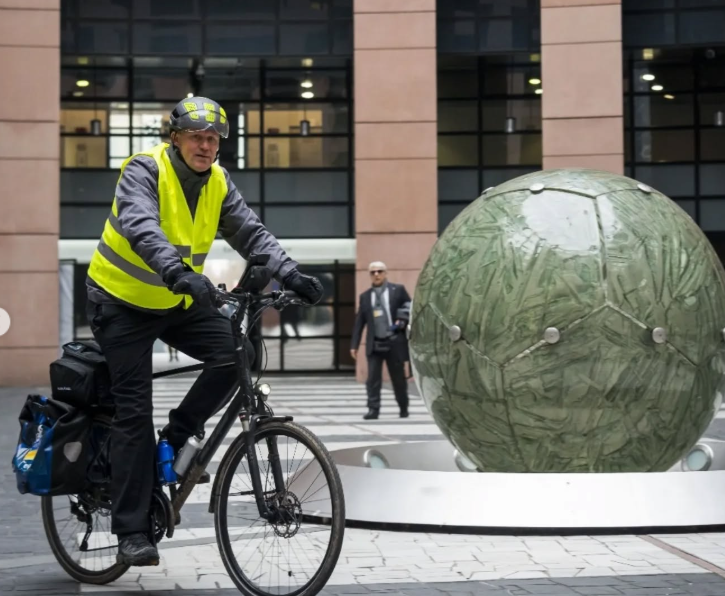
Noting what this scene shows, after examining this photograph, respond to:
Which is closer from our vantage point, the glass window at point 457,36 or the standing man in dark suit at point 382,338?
the standing man in dark suit at point 382,338

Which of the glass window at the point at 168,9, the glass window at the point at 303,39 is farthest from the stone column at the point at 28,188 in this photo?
the glass window at the point at 303,39

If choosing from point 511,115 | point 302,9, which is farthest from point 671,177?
point 302,9

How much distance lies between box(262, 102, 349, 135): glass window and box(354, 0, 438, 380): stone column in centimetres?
324

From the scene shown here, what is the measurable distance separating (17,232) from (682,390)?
18.3m

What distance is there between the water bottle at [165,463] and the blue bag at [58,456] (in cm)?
31

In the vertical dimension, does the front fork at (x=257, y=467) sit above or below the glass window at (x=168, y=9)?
below

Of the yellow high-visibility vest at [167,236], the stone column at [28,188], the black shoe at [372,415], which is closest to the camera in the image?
the yellow high-visibility vest at [167,236]

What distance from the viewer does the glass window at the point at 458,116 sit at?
2725cm

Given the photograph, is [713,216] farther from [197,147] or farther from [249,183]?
[197,147]

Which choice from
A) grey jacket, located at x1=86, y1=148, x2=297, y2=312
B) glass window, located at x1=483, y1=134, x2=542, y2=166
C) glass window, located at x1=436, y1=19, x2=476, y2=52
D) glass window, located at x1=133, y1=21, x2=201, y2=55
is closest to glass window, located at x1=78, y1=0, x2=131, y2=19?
glass window, located at x1=133, y1=21, x2=201, y2=55

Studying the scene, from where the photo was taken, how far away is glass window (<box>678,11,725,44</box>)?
24.0 m

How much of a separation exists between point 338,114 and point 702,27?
7197 millimetres

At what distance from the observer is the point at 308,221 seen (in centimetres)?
2664

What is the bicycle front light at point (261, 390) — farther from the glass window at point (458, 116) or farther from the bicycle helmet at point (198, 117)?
the glass window at point (458, 116)
